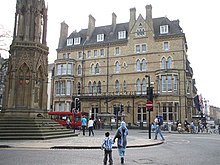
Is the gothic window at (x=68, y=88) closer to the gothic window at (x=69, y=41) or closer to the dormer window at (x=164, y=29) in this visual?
the gothic window at (x=69, y=41)

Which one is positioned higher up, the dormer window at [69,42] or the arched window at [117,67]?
the dormer window at [69,42]

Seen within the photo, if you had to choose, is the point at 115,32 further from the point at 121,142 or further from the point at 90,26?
the point at 121,142

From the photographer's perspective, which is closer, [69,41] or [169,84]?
[169,84]

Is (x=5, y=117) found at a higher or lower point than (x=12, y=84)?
lower

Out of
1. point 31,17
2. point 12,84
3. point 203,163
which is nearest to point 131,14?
point 31,17

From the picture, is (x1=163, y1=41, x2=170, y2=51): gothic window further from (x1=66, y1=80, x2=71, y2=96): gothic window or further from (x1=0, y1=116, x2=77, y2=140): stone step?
(x1=0, y1=116, x2=77, y2=140): stone step

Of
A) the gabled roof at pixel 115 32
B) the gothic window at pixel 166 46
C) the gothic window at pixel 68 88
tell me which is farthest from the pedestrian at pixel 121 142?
the gothic window at pixel 68 88

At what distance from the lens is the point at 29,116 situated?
18875 millimetres

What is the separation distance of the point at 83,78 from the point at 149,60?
14.0 meters

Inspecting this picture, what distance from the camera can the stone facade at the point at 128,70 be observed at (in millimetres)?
41969

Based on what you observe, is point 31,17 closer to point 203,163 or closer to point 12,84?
point 12,84

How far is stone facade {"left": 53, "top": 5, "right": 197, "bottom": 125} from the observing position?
42.0 metres

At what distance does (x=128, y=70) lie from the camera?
46.1 m

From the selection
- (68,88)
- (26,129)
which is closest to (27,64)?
(26,129)
